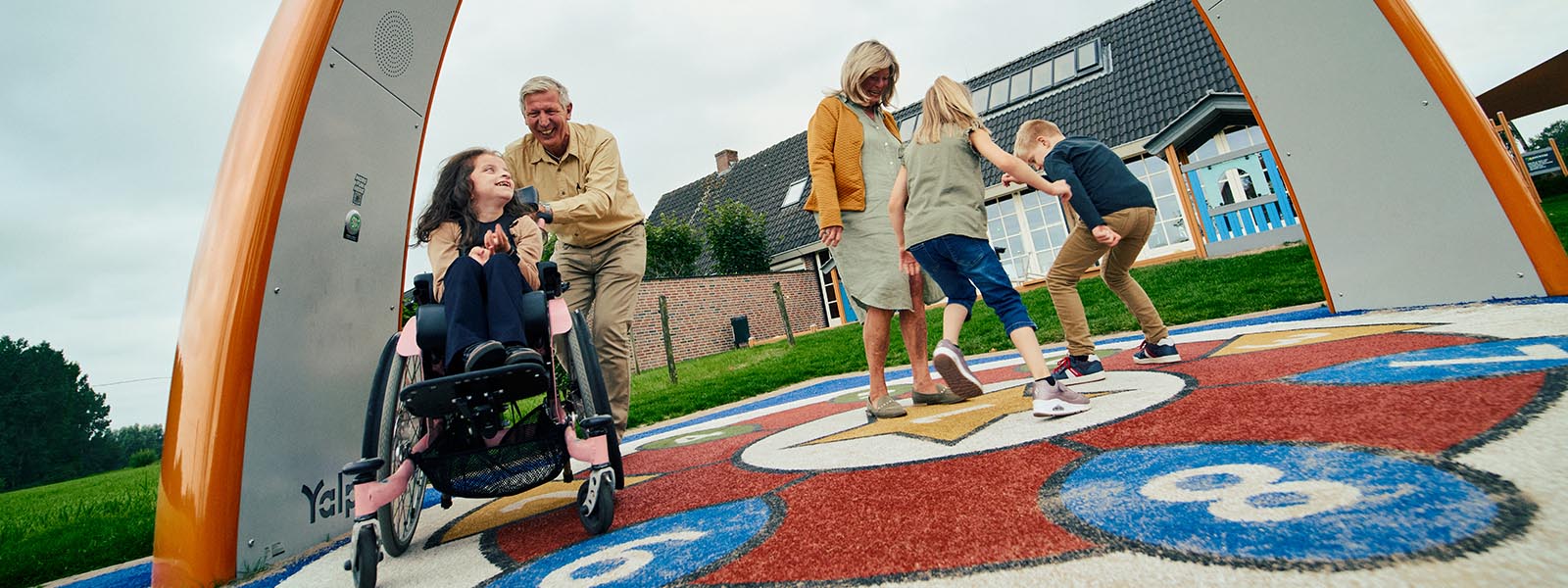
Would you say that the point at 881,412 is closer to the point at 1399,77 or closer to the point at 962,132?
the point at 962,132

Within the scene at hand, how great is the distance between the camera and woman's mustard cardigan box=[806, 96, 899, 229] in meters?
3.19

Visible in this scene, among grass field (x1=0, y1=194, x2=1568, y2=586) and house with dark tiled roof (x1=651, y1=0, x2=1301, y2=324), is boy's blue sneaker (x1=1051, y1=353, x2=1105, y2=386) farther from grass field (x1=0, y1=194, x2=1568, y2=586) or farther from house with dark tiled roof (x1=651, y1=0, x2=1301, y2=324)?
house with dark tiled roof (x1=651, y1=0, x2=1301, y2=324)

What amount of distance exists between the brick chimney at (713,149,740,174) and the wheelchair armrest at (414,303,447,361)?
951 inches

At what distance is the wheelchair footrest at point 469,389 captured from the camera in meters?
1.68

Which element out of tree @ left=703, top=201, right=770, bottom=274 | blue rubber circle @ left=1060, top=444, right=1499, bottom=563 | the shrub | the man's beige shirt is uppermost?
tree @ left=703, top=201, right=770, bottom=274

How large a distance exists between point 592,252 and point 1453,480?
3.40 meters

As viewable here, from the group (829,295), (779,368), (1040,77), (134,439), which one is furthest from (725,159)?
(134,439)

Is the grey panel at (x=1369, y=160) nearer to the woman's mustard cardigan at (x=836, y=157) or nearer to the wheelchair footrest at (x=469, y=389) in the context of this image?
the woman's mustard cardigan at (x=836, y=157)

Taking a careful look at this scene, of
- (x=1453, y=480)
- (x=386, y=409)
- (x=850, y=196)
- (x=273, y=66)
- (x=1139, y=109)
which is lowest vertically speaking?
(x=1453, y=480)

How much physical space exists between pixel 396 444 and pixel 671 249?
1752 centimetres

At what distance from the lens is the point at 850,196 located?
3.26 meters

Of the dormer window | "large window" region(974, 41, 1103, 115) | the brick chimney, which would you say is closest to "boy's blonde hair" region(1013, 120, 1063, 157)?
"large window" region(974, 41, 1103, 115)

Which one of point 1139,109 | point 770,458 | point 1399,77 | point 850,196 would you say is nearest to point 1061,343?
point 1399,77

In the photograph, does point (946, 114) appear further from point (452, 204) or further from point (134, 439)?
point (134, 439)
